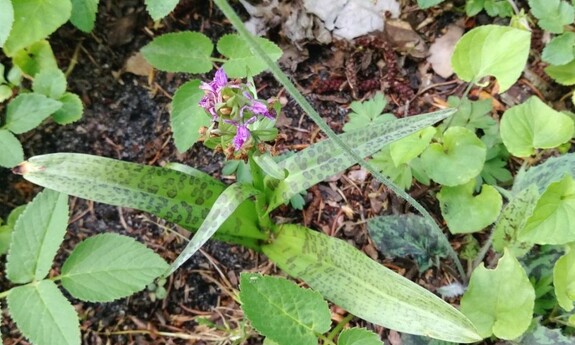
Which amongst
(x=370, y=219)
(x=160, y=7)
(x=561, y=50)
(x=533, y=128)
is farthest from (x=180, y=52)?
(x=561, y=50)

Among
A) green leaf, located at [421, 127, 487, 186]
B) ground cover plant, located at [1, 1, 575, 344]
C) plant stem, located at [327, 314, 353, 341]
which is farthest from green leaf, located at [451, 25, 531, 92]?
plant stem, located at [327, 314, 353, 341]

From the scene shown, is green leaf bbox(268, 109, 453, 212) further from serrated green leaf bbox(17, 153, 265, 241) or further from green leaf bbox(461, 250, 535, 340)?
green leaf bbox(461, 250, 535, 340)

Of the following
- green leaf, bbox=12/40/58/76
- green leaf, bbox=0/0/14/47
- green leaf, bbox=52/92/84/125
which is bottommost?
green leaf, bbox=52/92/84/125

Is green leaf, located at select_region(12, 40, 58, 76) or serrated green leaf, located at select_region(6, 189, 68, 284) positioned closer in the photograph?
serrated green leaf, located at select_region(6, 189, 68, 284)

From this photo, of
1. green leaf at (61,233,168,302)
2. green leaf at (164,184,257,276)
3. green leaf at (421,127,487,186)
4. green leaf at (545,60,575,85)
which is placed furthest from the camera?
green leaf at (545,60,575,85)

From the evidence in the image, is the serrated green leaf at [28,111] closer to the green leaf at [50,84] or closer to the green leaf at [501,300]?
the green leaf at [50,84]

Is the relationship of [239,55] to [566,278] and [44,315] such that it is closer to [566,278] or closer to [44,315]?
[44,315]

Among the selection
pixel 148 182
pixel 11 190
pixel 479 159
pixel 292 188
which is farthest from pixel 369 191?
pixel 11 190

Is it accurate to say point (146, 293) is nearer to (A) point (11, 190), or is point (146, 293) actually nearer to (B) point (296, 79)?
(A) point (11, 190)
